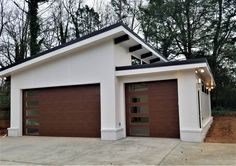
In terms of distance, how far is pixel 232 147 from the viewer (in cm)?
685

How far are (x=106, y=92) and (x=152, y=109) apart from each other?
1.86m

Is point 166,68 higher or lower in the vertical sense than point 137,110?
higher

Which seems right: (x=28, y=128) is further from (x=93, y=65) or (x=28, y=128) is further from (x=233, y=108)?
(x=233, y=108)

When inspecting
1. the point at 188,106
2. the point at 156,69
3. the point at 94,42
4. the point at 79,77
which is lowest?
the point at 188,106

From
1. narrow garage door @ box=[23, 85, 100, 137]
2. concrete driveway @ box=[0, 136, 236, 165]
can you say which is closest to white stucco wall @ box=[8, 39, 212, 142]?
narrow garage door @ box=[23, 85, 100, 137]

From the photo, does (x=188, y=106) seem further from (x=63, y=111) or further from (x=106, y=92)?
(x=63, y=111)

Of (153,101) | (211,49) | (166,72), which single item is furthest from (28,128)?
(211,49)

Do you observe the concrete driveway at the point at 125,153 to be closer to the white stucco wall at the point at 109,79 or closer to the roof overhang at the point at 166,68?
the white stucco wall at the point at 109,79

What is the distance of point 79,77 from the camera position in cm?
966

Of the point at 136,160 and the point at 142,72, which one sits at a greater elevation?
the point at 142,72

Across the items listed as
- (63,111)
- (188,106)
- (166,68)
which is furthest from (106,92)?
(188,106)

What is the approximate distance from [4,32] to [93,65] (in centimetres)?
1220

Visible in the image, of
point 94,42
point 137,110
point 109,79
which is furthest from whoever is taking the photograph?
point 137,110

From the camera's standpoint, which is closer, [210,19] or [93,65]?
[93,65]
